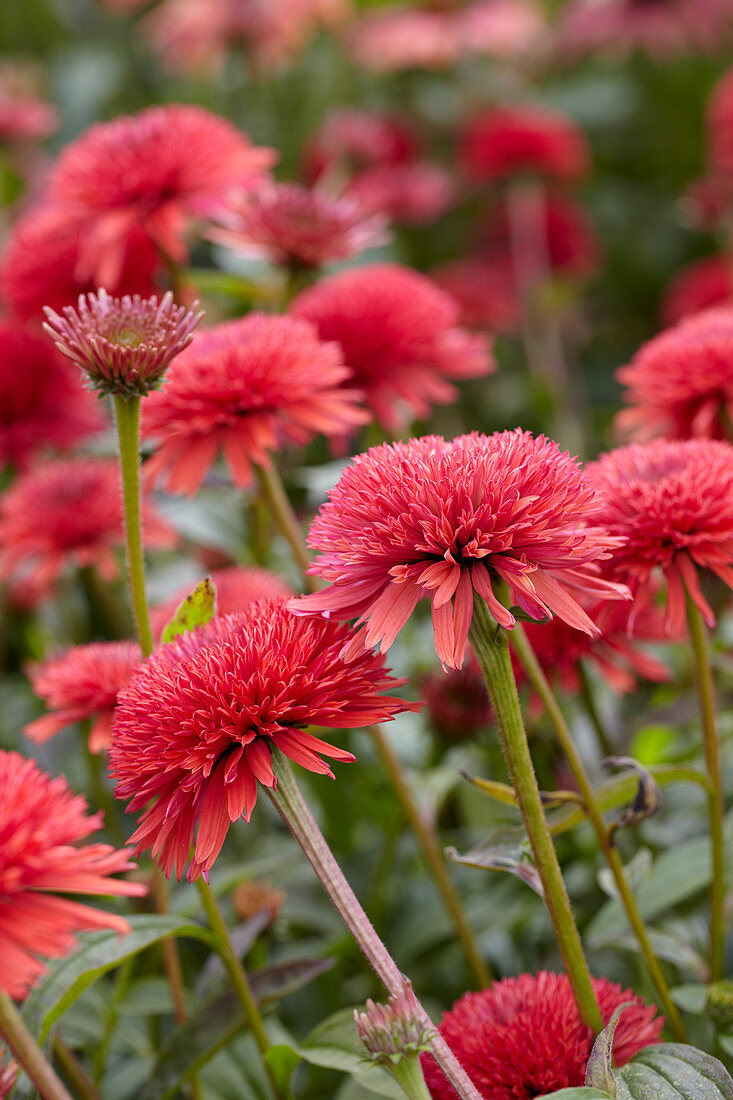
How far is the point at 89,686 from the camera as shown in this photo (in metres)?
0.69

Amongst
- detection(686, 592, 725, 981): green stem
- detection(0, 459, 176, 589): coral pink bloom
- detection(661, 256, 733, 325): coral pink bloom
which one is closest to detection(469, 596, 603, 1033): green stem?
detection(686, 592, 725, 981): green stem

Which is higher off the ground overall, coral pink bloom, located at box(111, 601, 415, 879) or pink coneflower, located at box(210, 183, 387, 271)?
pink coneflower, located at box(210, 183, 387, 271)

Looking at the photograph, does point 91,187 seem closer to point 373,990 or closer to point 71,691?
point 71,691

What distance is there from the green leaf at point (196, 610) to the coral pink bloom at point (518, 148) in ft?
5.00

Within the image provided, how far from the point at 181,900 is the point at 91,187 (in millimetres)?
629

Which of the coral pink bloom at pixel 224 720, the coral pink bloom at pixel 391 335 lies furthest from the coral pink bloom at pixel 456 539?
the coral pink bloom at pixel 391 335

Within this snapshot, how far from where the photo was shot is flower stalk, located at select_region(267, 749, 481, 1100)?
0.46 metres

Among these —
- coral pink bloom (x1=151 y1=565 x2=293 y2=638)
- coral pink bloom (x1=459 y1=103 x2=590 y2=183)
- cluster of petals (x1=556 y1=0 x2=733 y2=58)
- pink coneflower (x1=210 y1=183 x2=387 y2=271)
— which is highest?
cluster of petals (x1=556 y1=0 x2=733 y2=58)

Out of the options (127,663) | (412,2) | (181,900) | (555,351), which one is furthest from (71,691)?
(412,2)

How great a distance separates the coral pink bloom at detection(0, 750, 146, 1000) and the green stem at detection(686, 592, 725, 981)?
13.9 inches

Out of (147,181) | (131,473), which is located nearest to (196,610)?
(131,473)

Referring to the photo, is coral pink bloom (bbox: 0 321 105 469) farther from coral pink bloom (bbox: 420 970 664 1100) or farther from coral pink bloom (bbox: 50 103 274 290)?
coral pink bloom (bbox: 420 970 664 1100)

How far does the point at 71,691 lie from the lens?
2.27ft

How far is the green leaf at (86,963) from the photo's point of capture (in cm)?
59
